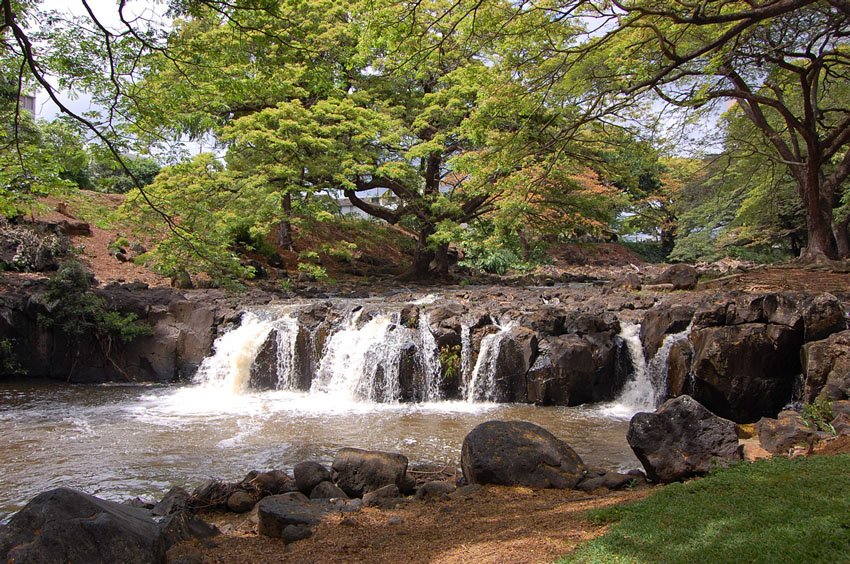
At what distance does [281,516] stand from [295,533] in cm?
26

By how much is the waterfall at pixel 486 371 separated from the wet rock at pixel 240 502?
635 cm

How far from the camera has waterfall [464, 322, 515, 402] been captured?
11.8 m

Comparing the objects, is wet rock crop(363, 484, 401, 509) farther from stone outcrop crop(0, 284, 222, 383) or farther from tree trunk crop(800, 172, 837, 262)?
tree trunk crop(800, 172, 837, 262)

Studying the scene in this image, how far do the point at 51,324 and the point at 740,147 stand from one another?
20.4 metres

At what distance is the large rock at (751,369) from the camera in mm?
9352

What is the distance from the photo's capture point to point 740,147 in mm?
18953

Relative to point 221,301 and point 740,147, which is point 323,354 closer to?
point 221,301

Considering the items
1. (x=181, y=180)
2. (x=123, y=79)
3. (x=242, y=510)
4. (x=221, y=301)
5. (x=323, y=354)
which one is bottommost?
(x=242, y=510)

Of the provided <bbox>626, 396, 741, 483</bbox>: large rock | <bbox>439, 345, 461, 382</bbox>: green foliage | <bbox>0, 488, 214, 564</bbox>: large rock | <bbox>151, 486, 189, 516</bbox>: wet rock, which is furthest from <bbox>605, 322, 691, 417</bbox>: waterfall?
<bbox>0, 488, 214, 564</bbox>: large rock

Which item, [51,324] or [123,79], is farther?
[51,324]

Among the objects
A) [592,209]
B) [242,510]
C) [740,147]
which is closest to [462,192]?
[592,209]

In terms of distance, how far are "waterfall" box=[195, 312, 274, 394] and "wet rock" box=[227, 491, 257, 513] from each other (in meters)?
7.37

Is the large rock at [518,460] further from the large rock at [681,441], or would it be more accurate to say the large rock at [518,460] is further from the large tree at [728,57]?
the large tree at [728,57]

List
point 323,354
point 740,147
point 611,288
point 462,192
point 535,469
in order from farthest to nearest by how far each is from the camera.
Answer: point 462,192, point 740,147, point 611,288, point 323,354, point 535,469
